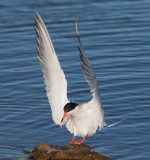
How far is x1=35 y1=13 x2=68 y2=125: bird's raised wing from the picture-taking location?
24.1 feet

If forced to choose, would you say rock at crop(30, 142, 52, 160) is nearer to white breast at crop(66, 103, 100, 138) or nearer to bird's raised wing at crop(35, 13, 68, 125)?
bird's raised wing at crop(35, 13, 68, 125)

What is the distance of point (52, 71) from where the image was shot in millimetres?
7465

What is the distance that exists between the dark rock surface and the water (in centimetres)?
44

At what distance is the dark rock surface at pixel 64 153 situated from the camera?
7250mm

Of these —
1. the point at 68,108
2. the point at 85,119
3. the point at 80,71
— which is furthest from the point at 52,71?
the point at 80,71

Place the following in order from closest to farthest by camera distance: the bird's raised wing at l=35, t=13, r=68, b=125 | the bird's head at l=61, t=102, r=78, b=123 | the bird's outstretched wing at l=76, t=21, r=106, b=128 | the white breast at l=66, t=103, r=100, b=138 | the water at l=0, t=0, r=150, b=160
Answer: the bird's outstretched wing at l=76, t=21, r=106, b=128
the bird's head at l=61, t=102, r=78, b=123
the bird's raised wing at l=35, t=13, r=68, b=125
the white breast at l=66, t=103, r=100, b=138
the water at l=0, t=0, r=150, b=160

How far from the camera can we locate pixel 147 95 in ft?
32.9

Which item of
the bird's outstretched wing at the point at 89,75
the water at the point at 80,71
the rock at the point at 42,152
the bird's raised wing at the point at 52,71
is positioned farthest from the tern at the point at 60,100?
the water at the point at 80,71

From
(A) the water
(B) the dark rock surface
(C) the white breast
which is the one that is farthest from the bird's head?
(A) the water

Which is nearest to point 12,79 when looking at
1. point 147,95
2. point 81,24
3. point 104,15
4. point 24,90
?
point 24,90

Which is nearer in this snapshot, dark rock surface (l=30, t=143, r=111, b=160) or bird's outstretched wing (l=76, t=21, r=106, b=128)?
bird's outstretched wing (l=76, t=21, r=106, b=128)

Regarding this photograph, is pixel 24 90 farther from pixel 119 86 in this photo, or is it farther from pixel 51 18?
pixel 51 18

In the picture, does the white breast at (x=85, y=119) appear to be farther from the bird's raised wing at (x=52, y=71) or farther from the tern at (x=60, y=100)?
the bird's raised wing at (x=52, y=71)

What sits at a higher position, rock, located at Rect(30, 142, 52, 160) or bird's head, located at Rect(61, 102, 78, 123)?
bird's head, located at Rect(61, 102, 78, 123)
